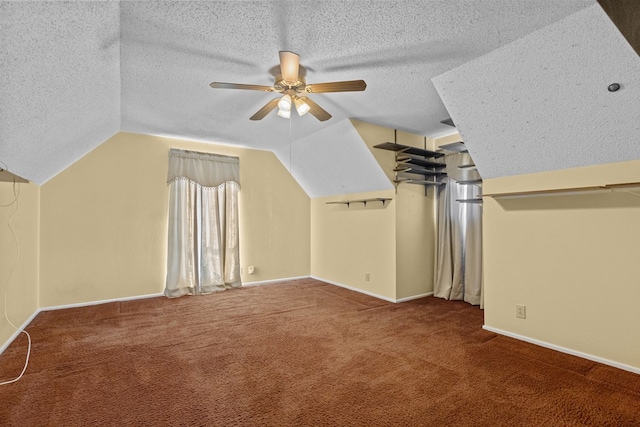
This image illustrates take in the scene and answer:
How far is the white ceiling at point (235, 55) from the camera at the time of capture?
174 cm

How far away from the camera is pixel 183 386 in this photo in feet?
7.22

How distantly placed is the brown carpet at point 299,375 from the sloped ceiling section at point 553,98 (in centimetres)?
176

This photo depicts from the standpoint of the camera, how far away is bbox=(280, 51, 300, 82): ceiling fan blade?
2.18 metres

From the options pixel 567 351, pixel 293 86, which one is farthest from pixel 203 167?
pixel 567 351

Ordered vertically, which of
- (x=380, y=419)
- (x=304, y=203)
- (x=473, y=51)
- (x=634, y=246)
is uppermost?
(x=473, y=51)

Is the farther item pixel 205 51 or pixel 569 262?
pixel 569 262

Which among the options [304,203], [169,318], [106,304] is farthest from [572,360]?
[106,304]

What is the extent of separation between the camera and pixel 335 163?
4820mm

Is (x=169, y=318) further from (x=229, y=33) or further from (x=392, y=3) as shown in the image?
(x=392, y=3)

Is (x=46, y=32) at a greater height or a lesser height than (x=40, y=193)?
greater

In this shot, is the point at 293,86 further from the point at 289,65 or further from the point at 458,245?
the point at 458,245

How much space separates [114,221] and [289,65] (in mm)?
3672

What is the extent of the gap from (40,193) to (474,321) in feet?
18.5

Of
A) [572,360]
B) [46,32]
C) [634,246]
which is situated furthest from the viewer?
[572,360]
